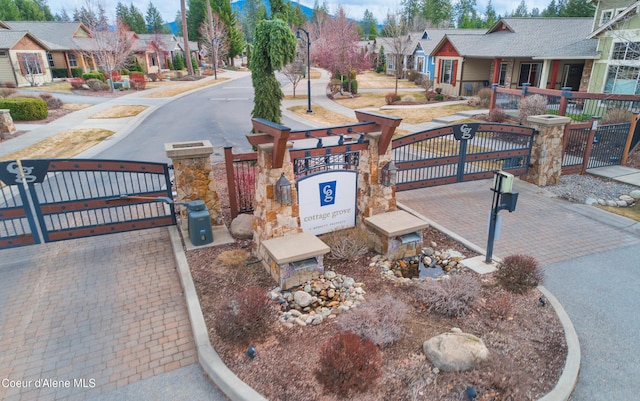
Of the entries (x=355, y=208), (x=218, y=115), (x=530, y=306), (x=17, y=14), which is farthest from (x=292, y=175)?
(x=17, y=14)

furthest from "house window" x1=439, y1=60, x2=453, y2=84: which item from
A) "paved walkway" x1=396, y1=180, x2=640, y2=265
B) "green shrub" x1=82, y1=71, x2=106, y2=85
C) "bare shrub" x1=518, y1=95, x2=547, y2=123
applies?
"green shrub" x1=82, y1=71, x2=106, y2=85

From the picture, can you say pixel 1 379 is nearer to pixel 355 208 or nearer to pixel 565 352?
pixel 355 208

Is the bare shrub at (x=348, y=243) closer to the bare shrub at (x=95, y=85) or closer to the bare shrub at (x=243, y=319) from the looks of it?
the bare shrub at (x=243, y=319)

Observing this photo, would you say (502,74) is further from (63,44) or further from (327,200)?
(63,44)

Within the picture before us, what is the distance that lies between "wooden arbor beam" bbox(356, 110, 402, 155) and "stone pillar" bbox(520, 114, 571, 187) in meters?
6.76

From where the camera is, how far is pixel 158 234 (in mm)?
9148

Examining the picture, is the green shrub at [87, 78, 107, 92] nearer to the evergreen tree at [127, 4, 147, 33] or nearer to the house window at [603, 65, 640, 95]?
the house window at [603, 65, 640, 95]

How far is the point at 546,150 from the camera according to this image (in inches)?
479

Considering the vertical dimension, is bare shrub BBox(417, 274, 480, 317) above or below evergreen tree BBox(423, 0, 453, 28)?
below

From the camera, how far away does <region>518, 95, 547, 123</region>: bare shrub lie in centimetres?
1775

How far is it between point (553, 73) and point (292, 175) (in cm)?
2728

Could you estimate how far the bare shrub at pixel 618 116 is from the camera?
15820 millimetres

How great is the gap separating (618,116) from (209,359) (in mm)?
17900

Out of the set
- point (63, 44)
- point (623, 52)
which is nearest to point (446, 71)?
point (623, 52)
